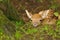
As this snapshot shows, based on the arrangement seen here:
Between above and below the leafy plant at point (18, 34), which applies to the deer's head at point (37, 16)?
above

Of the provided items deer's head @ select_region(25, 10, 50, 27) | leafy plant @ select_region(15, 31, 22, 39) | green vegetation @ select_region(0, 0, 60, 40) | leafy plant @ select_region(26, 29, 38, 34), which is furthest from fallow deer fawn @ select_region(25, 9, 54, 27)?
leafy plant @ select_region(15, 31, 22, 39)

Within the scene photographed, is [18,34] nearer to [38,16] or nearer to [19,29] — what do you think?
[19,29]

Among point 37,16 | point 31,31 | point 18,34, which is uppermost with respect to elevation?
point 37,16

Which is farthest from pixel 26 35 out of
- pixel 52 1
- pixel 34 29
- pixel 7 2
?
pixel 52 1

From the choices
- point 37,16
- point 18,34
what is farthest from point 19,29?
point 37,16

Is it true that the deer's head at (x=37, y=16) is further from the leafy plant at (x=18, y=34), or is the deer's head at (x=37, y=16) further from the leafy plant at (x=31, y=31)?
the leafy plant at (x=18, y=34)

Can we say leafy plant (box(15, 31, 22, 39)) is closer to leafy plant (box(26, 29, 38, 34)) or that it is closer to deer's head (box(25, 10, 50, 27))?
leafy plant (box(26, 29, 38, 34))

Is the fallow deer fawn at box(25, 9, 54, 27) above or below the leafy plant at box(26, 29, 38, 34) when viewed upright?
above

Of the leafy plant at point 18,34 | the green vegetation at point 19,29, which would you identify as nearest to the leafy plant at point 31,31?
the green vegetation at point 19,29

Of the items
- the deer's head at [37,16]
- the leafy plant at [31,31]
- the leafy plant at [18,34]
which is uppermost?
the deer's head at [37,16]

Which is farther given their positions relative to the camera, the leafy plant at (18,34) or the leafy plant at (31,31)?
the leafy plant at (31,31)

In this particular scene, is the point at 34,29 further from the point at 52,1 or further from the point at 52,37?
the point at 52,1

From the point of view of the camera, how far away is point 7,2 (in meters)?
5.37

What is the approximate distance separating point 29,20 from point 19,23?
1.17 feet
